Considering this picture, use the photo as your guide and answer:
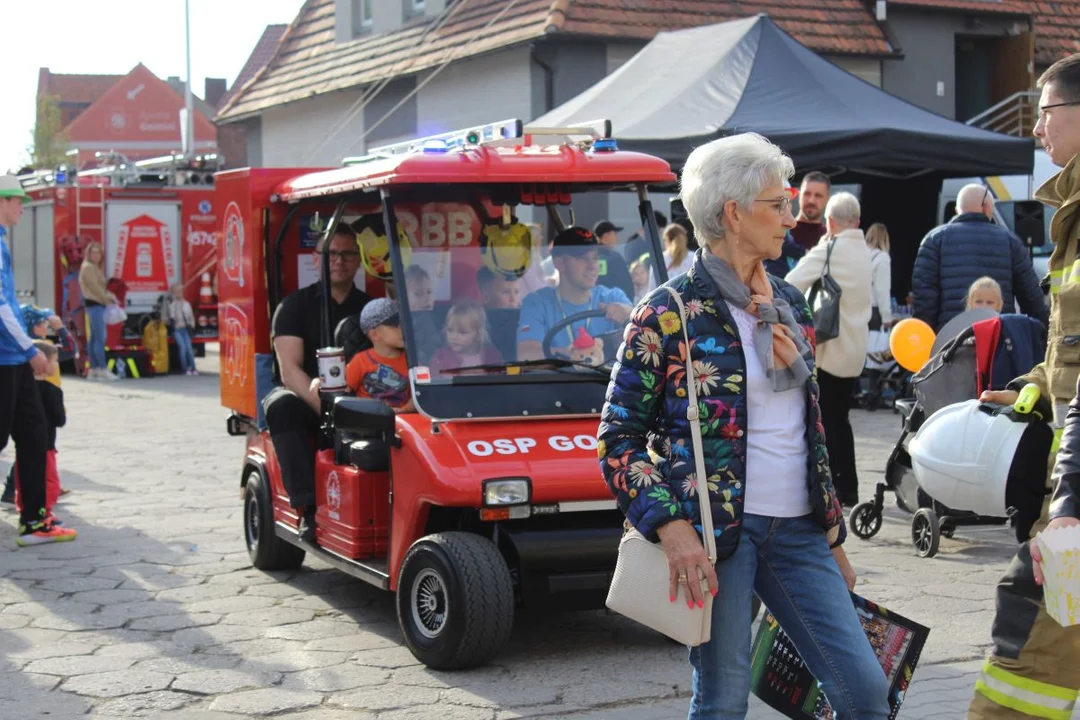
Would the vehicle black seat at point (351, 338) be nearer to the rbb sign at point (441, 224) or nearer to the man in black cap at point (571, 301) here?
the rbb sign at point (441, 224)

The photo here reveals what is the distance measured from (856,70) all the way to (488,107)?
5.43 metres

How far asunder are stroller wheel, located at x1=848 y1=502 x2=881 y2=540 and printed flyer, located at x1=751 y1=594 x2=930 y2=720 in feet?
15.2

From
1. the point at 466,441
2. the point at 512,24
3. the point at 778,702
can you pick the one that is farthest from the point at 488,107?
the point at 778,702

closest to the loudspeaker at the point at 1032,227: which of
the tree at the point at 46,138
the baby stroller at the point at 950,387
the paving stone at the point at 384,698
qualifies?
the baby stroller at the point at 950,387

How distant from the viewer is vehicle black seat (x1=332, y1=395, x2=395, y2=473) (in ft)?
20.2

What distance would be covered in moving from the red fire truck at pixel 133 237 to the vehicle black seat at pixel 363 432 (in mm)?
16053

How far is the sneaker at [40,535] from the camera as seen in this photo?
869 centimetres

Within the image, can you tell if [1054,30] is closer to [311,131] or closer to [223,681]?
[311,131]

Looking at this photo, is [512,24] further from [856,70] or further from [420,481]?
[420,481]

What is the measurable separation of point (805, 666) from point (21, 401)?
5939 millimetres

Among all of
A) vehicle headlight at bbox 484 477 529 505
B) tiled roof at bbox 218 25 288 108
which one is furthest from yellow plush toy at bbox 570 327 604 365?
tiled roof at bbox 218 25 288 108

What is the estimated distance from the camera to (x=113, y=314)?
71.1 feet

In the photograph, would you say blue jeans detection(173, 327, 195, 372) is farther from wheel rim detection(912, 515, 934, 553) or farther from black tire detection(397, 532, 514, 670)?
black tire detection(397, 532, 514, 670)

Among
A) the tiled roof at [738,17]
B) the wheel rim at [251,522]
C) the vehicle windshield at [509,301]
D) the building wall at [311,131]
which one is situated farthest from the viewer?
the building wall at [311,131]
